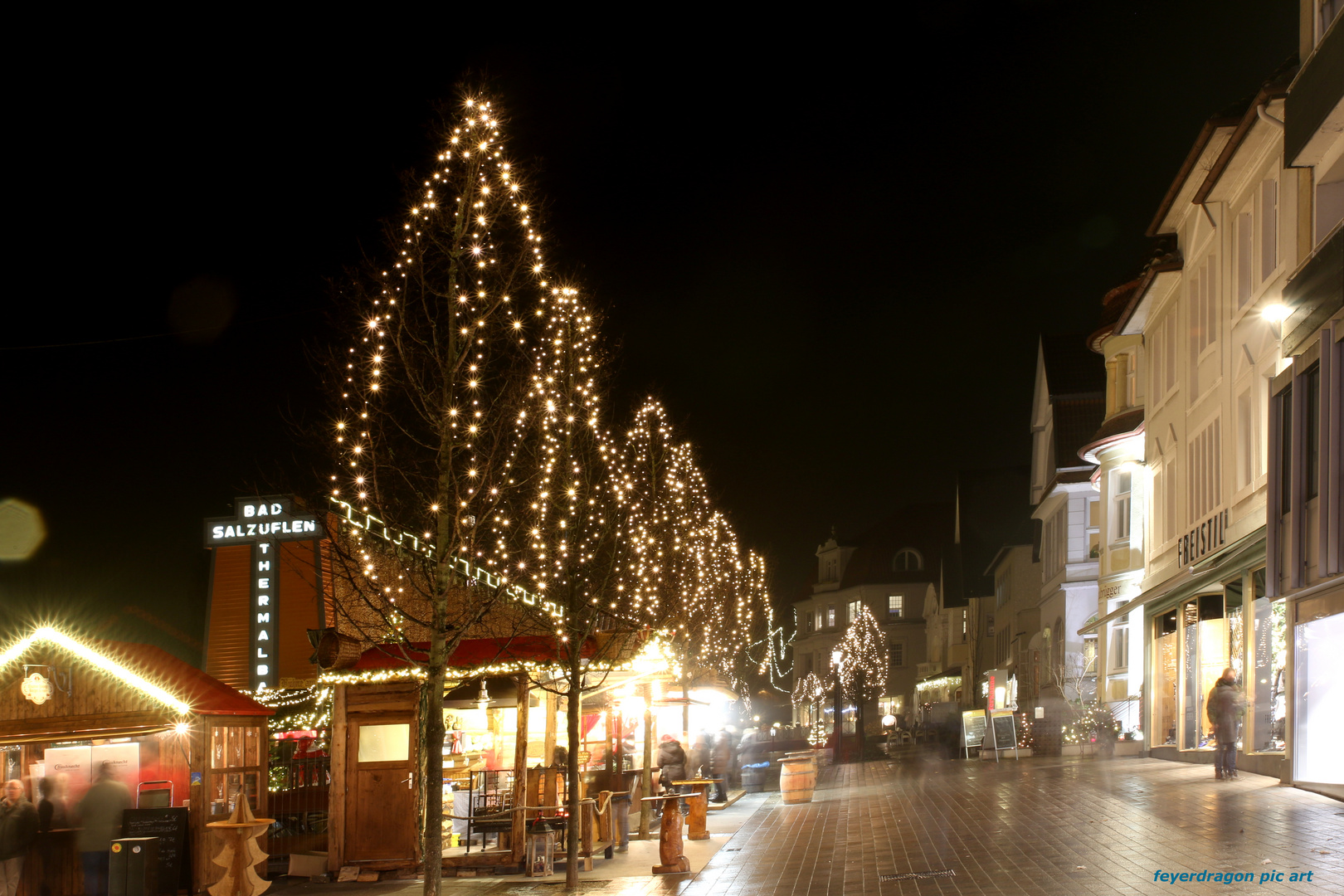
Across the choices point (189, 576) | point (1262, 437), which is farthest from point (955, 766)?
point (189, 576)

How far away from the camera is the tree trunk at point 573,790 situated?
52.3 feet

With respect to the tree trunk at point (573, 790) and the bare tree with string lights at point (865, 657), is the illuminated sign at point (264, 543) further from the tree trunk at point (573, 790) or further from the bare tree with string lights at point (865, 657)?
the bare tree with string lights at point (865, 657)

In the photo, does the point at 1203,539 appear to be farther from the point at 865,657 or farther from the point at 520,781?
the point at 865,657

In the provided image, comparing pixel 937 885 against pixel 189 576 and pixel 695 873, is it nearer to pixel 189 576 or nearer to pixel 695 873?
pixel 695 873

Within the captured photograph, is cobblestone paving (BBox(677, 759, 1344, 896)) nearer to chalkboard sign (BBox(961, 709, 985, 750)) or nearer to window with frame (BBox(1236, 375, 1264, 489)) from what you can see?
window with frame (BBox(1236, 375, 1264, 489))

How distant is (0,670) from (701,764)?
690 inches

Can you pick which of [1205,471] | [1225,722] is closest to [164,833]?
[1225,722]

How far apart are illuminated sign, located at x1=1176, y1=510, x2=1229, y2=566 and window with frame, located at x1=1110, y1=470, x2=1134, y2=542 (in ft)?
17.5

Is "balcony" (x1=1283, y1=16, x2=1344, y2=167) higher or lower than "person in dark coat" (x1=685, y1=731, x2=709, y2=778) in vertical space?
higher

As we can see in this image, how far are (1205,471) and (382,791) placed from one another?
16291mm

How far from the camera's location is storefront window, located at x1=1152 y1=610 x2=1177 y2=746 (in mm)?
26844

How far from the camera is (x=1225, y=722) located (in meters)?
18.7

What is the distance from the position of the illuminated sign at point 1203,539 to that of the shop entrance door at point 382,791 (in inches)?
573

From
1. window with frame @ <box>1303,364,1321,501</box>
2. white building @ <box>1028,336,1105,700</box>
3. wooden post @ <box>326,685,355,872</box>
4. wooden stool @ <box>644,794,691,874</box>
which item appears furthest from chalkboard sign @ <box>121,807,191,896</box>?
white building @ <box>1028,336,1105,700</box>
